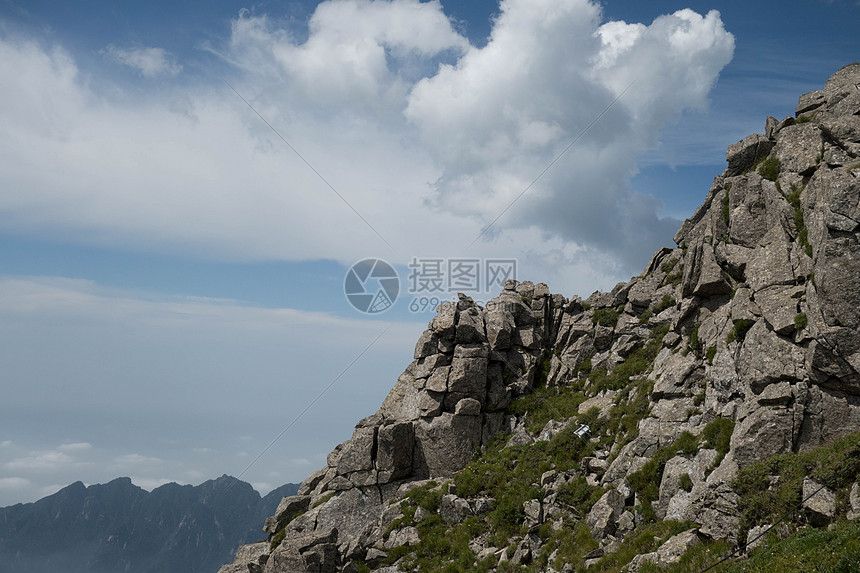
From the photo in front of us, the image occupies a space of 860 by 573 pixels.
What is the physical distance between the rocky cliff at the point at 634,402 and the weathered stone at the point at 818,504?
0.54 feet

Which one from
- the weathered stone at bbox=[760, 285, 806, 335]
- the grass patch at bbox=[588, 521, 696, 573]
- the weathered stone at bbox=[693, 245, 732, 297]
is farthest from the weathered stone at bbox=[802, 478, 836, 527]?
the weathered stone at bbox=[693, 245, 732, 297]

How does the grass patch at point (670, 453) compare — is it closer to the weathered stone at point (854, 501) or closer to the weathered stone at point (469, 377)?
the weathered stone at point (854, 501)

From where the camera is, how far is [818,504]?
70.5 ft

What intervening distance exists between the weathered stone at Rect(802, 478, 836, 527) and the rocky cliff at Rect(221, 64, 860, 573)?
163mm

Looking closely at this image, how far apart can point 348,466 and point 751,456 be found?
32.4 metres

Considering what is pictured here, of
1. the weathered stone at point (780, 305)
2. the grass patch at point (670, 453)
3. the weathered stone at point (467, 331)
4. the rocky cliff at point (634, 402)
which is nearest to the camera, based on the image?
the rocky cliff at point (634, 402)

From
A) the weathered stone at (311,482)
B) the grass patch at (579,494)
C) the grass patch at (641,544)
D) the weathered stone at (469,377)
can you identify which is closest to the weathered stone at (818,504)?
the grass patch at (641,544)

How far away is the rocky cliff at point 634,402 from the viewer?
26.5 meters

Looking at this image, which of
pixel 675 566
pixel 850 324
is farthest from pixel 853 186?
pixel 675 566

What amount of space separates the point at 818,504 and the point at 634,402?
1790 centimetres

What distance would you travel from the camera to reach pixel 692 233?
5253 centimetres

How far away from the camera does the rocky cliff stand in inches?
1042

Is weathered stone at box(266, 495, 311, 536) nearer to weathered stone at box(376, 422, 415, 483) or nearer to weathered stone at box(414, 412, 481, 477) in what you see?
weathered stone at box(376, 422, 415, 483)

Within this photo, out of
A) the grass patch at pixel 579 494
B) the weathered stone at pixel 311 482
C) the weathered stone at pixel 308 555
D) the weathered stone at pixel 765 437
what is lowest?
the weathered stone at pixel 308 555
